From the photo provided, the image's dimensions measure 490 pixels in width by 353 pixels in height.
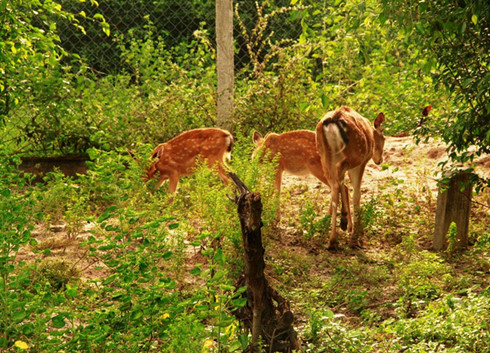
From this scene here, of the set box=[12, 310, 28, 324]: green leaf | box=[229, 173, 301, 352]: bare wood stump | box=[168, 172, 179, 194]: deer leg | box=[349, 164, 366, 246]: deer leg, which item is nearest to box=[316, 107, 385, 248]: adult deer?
box=[349, 164, 366, 246]: deer leg

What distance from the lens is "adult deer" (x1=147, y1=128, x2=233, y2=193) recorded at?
27.8 feet

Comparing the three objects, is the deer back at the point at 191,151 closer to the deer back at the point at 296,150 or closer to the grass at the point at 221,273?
the grass at the point at 221,273

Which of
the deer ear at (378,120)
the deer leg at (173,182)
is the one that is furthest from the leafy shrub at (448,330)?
the deer leg at (173,182)

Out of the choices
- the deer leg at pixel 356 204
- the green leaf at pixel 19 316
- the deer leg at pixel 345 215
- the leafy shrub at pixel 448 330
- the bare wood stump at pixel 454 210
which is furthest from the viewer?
the deer leg at pixel 345 215

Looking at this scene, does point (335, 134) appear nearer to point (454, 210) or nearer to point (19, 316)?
point (454, 210)

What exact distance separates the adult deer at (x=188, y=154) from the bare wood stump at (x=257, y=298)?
151 inches

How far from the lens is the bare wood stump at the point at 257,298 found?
4.23 m

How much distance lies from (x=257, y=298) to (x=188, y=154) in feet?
14.0

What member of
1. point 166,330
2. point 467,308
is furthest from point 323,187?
point 166,330

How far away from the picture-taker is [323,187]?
9422 millimetres

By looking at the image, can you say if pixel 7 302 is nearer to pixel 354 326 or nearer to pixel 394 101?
pixel 354 326

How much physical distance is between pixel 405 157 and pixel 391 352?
476 cm

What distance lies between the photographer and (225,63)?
402 inches

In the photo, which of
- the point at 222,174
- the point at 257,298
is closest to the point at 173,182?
the point at 222,174
